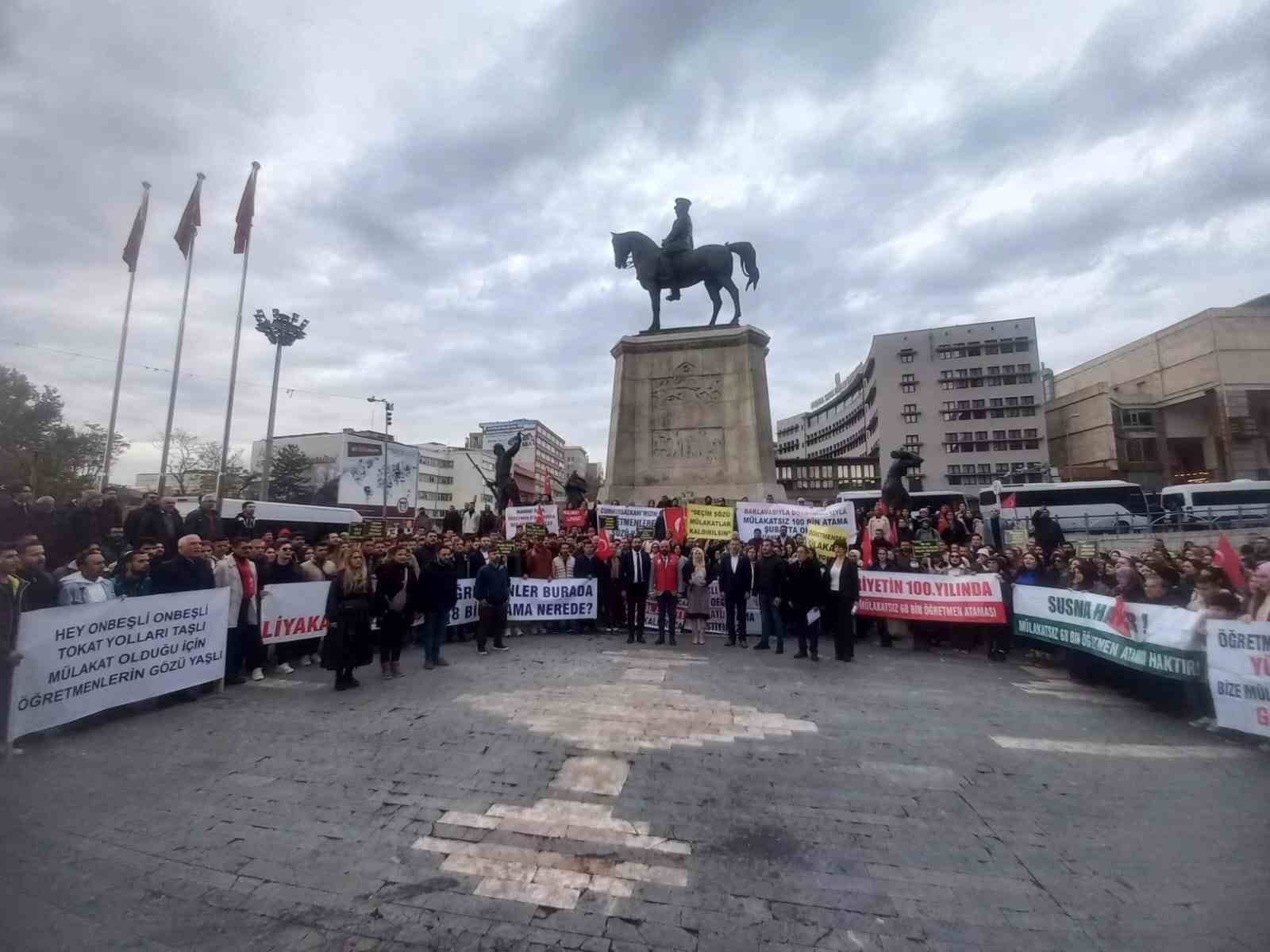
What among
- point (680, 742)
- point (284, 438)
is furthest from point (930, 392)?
point (284, 438)

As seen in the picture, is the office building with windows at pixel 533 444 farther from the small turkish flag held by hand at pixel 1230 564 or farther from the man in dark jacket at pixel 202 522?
the small turkish flag held by hand at pixel 1230 564

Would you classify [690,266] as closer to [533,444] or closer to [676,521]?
[676,521]

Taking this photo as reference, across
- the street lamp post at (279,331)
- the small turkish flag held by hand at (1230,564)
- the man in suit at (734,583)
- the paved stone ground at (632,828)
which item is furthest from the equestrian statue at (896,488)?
the street lamp post at (279,331)

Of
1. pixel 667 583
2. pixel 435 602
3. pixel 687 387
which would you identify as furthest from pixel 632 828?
pixel 687 387

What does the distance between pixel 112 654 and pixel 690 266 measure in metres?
16.4

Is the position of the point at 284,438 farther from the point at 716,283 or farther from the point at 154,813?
the point at 154,813

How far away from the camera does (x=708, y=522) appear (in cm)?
1333

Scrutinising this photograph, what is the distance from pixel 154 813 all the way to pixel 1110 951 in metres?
5.75

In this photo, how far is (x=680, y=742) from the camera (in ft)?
18.4

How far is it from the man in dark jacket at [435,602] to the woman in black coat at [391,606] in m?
0.37

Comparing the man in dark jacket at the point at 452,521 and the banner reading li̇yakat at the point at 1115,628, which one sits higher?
the man in dark jacket at the point at 452,521

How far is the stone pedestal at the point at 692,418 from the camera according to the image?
17.2m

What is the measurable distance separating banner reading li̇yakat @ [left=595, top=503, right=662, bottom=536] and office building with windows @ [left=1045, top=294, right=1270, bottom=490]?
51.1 m

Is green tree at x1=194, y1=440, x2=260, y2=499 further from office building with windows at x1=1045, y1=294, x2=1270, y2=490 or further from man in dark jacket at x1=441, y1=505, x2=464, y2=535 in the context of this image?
office building with windows at x1=1045, y1=294, x2=1270, y2=490
